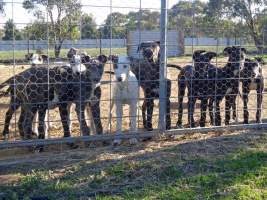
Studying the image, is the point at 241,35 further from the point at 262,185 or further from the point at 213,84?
the point at 262,185

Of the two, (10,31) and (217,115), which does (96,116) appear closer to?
(10,31)

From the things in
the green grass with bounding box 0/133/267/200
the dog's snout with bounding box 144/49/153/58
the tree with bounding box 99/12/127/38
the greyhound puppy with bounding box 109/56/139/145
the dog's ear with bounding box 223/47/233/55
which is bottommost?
the green grass with bounding box 0/133/267/200

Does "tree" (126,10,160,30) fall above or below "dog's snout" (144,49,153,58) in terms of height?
above

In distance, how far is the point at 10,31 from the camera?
20.6 ft

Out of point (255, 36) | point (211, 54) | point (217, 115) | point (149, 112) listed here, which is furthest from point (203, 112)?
point (255, 36)

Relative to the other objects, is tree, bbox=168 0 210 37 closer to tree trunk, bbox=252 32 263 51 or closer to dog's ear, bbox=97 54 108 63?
tree trunk, bbox=252 32 263 51

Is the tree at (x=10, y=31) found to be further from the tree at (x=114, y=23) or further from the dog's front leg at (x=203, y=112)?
the dog's front leg at (x=203, y=112)

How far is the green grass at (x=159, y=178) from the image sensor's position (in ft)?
15.9

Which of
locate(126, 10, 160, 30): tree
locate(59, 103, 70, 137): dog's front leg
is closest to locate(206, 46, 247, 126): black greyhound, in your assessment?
locate(126, 10, 160, 30): tree

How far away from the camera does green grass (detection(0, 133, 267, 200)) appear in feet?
15.9

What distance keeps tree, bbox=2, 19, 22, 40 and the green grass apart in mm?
1877

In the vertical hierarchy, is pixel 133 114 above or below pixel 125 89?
below

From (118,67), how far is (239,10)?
7.79ft

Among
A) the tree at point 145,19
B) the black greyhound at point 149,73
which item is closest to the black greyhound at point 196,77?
the black greyhound at point 149,73
